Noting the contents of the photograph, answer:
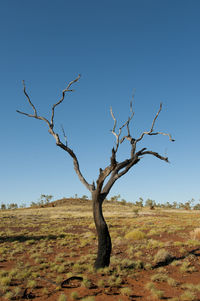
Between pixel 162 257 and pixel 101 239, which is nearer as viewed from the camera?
pixel 101 239

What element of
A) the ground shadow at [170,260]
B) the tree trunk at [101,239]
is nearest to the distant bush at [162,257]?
the ground shadow at [170,260]

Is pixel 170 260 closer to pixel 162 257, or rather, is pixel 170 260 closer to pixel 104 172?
pixel 162 257

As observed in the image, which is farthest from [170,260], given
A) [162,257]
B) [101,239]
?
[101,239]

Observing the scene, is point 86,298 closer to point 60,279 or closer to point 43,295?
point 43,295

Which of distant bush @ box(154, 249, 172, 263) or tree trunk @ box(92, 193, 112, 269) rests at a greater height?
tree trunk @ box(92, 193, 112, 269)

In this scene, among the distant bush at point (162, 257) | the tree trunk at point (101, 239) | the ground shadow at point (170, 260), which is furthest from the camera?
the distant bush at point (162, 257)

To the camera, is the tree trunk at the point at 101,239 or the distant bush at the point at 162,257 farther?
the distant bush at the point at 162,257

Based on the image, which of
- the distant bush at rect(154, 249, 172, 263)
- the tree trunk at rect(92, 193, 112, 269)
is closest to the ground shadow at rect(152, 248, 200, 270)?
the distant bush at rect(154, 249, 172, 263)

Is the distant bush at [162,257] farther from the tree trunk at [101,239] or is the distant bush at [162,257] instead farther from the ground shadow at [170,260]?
the tree trunk at [101,239]

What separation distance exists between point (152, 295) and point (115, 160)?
5392 mm

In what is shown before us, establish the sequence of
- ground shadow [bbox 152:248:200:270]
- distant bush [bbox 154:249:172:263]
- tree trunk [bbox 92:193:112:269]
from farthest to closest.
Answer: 1. distant bush [bbox 154:249:172:263]
2. ground shadow [bbox 152:248:200:270]
3. tree trunk [bbox 92:193:112:269]

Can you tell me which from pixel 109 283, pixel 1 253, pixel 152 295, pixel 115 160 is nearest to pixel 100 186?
pixel 115 160

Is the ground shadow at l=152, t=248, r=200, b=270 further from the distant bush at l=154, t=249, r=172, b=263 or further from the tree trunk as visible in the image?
the tree trunk

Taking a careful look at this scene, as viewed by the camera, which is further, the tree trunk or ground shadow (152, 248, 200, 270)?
ground shadow (152, 248, 200, 270)
